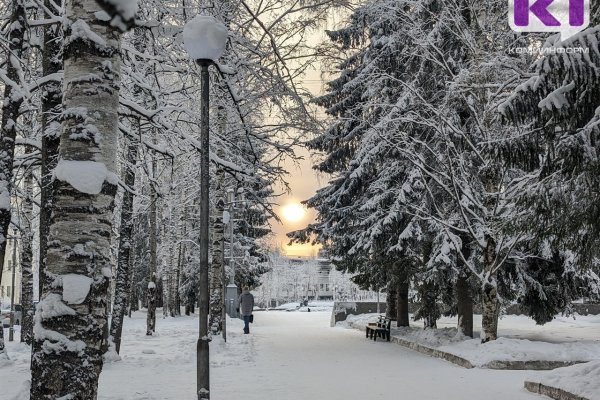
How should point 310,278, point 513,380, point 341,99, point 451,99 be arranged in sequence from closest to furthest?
point 513,380 < point 451,99 < point 341,99 < point 310,278

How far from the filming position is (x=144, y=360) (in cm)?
1362

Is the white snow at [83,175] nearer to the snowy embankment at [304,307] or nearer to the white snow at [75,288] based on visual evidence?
the white snow at [75,288]

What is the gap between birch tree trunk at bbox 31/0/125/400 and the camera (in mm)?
3717

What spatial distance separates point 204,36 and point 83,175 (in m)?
3.03

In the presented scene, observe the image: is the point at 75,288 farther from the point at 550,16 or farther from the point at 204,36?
the point at 550,16

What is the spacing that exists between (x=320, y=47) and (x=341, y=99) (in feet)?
50.5

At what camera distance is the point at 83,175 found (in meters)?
3.88

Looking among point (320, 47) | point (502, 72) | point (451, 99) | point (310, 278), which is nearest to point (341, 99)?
point (451, 99)

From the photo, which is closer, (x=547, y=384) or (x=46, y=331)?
(x=46, y=331)

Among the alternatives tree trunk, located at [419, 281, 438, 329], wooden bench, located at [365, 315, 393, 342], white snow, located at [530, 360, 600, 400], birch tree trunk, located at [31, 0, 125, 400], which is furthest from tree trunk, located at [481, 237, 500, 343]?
birch tree trunk, located at [31, 0, 125, 400]

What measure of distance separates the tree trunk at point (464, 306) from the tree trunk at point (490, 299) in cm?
236

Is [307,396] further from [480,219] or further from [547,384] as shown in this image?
[480,219]

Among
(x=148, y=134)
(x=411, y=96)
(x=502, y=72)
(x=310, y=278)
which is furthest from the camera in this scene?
(x=310, y=278)

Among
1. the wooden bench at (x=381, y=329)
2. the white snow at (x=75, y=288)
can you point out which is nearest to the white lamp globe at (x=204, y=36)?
the white snow at (x=75, y=288)
